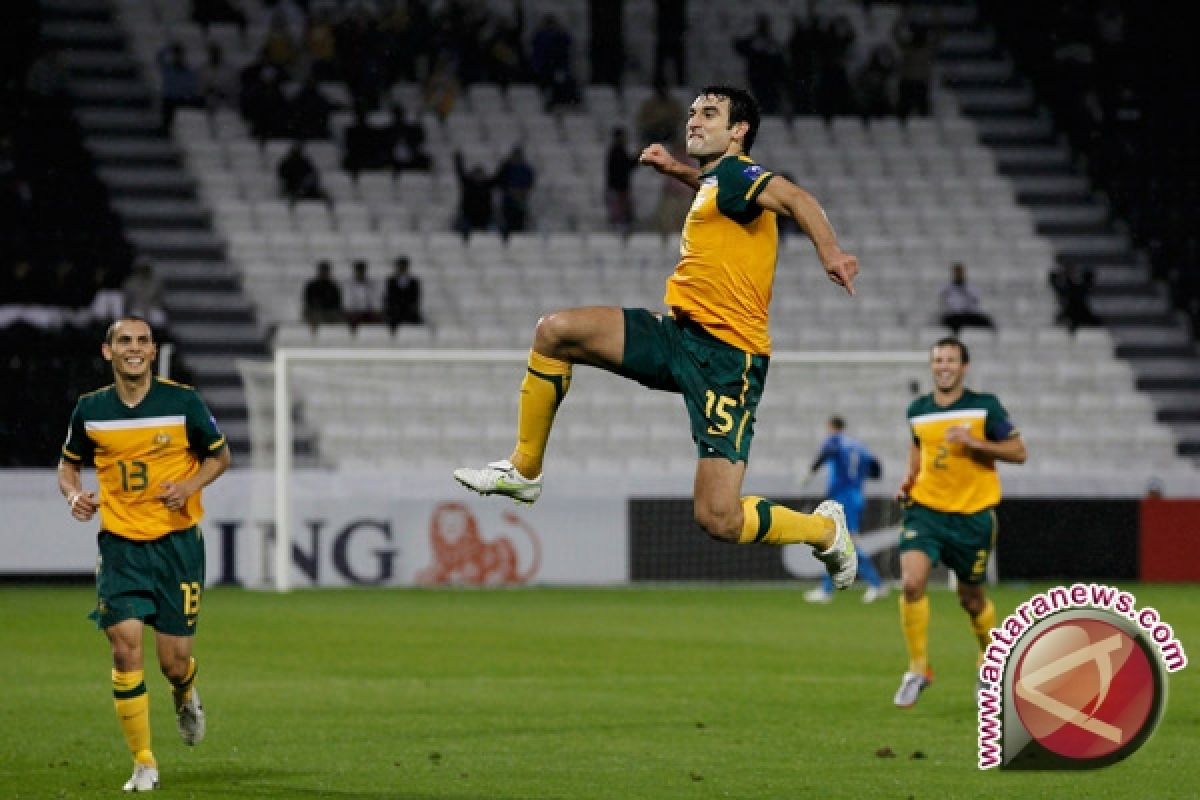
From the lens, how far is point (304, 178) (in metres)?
29.8

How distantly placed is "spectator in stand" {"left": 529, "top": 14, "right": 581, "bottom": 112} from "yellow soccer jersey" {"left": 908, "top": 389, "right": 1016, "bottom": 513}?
728 inches

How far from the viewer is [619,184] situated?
100ft

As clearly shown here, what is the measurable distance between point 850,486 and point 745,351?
555 inches

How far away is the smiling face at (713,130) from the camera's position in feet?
30.9

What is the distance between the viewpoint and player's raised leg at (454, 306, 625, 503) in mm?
9492

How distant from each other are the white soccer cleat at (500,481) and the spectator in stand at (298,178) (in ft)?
67.3

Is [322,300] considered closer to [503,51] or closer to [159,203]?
[159,203]

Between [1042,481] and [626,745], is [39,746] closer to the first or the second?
[626,745]

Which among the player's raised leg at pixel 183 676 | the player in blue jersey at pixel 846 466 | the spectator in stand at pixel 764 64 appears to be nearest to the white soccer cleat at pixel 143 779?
the player's raised leg at pixel 183 676

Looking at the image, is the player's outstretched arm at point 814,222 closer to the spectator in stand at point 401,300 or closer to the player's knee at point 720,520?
the player's knee at point 720,520

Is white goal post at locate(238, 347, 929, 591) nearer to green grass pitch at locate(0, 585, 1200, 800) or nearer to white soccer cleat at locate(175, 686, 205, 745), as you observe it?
green grass pitch at locate(0, 585, 1200, 800)

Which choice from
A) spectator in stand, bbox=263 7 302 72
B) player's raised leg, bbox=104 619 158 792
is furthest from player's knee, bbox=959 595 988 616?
spectator in stand, bbox=263 7 302 72

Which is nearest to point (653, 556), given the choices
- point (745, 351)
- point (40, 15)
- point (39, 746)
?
point (40, 15)

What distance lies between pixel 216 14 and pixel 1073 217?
12.5m
